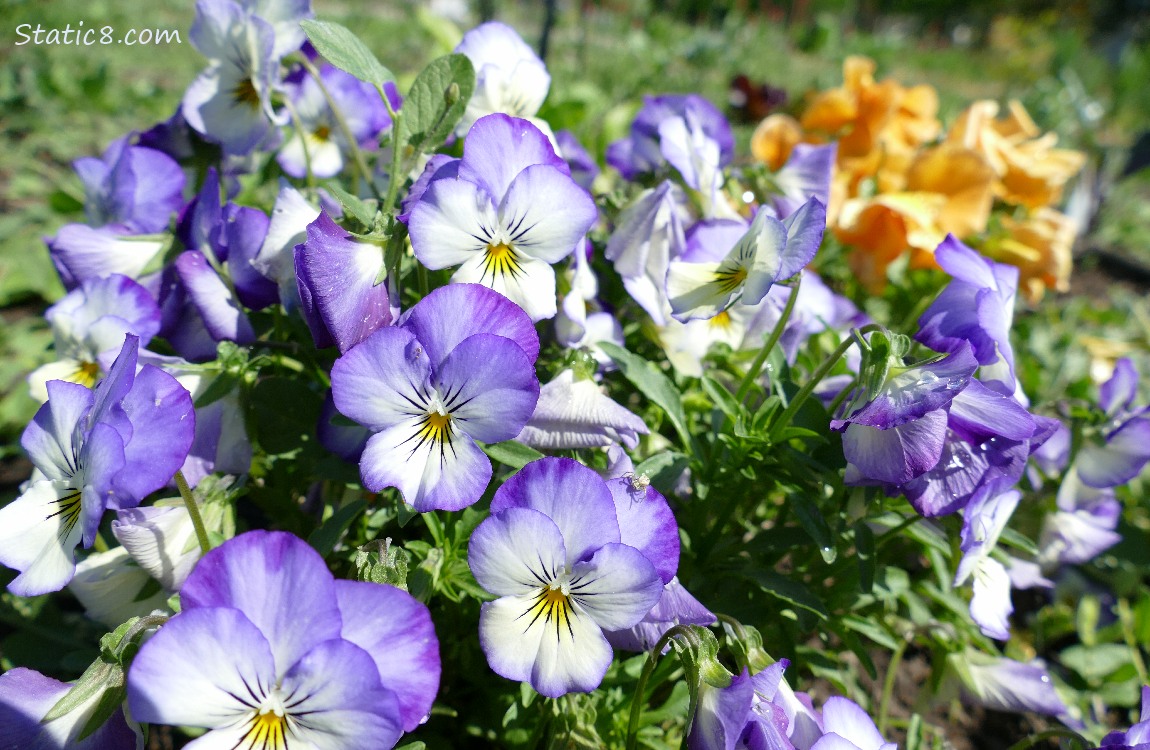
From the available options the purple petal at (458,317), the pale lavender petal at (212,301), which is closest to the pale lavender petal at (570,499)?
the purple petal at (458,317)

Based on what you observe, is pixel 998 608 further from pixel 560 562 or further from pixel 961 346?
pixel 560 562

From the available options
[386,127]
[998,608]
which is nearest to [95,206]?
[386,127]

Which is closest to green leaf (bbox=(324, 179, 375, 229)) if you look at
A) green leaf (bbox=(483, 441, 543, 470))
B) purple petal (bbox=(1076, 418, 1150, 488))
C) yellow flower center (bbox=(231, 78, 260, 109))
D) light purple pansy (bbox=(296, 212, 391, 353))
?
light purple pansy (bbox=(296, 212, 391, 353))

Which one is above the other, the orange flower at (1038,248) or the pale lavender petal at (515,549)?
the pale lavender petal at (515,549)

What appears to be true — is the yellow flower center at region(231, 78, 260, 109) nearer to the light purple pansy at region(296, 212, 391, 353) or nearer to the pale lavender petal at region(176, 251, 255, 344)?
the pale lavender petal at region(176, 251, 255, 344)

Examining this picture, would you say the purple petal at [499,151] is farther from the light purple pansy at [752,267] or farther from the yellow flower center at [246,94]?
the yellow flower center at [246,94]

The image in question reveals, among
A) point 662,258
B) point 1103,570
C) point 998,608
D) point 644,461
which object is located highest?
point 662,258

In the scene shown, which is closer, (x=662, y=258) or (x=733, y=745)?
(x=733, y=745)

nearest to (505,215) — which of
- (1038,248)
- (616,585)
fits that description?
(616,585)
